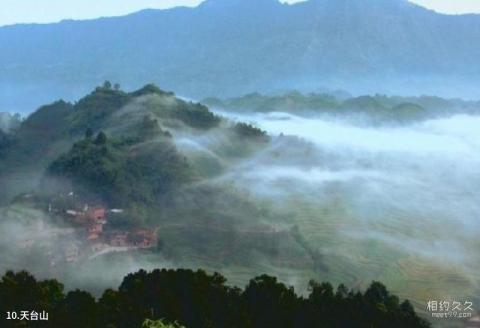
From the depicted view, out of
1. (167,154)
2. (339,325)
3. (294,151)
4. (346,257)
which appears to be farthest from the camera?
(294,151)

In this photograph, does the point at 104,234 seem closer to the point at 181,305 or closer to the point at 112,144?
the point at 112,144

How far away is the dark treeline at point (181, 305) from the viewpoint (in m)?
19.1

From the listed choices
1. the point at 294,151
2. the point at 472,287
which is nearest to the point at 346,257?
the point at 472,287

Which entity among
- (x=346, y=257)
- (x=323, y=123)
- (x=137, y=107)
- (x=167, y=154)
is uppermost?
(x=323, y=123)

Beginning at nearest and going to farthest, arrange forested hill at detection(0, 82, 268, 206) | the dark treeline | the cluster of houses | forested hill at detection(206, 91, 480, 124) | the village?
the dark treeline < the village < the cluster of houses < forested hill at detection(0, 82, 268, 206) < forested hill at detection(206, 91, 480, 124)

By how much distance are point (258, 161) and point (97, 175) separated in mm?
22495

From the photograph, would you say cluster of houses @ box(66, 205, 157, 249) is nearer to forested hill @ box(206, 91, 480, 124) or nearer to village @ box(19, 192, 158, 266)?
village @ box(19, 192, 158, 266)

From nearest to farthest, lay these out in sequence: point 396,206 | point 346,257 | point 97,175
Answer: point 346,257 → point 97,175 → point 396,206

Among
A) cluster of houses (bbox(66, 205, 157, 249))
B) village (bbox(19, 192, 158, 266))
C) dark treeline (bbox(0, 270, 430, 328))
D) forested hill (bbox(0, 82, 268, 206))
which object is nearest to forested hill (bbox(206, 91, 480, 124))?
forested hill (bbox(0, 82, 268, 206))

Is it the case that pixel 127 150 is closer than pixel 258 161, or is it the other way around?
pixel 127 150

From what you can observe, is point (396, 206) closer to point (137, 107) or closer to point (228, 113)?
point (137, 107)

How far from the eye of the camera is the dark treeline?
750 inches

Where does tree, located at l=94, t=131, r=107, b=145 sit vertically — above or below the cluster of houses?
above

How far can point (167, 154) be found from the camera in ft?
227
